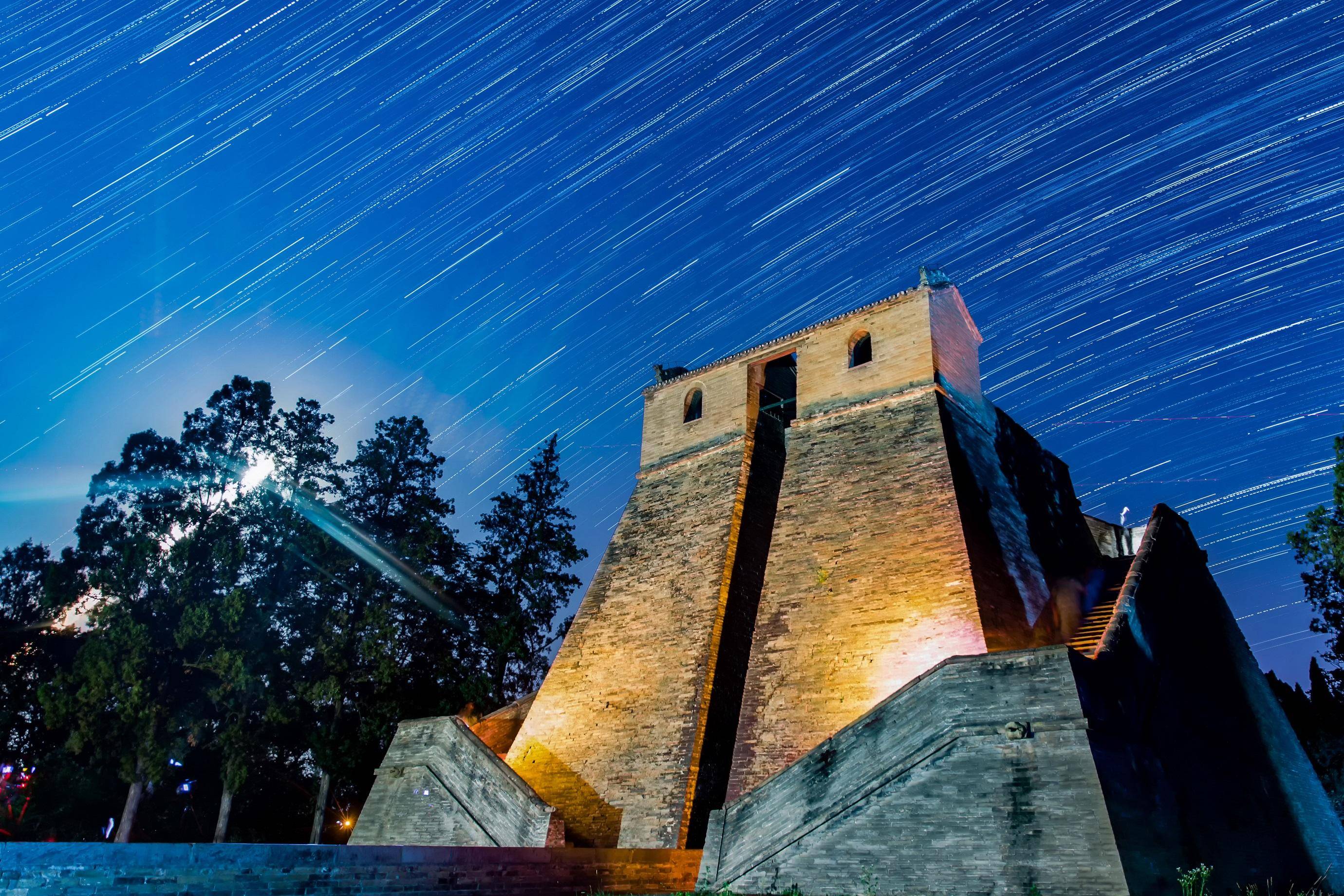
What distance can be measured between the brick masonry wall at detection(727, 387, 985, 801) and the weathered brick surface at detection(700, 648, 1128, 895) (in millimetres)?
1514

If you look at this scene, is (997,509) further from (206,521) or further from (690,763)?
(206,521)

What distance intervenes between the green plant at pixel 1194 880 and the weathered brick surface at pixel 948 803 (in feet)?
3.39

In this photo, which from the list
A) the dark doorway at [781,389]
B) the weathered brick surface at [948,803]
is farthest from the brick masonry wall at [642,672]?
the weathered brick surface at [948,803]

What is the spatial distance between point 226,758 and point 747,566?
1043 cm

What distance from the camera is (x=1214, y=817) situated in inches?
352

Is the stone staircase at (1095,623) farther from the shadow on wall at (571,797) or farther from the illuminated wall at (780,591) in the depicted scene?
the shadow on wall at (571,797)

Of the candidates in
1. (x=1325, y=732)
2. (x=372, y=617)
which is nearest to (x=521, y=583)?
(x=372, y=617)

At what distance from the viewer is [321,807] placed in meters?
17.3

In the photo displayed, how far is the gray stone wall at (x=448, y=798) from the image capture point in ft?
35.7

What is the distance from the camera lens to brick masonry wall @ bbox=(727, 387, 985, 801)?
1036cm

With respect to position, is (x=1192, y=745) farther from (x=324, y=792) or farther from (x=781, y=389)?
(x=324, y=792)

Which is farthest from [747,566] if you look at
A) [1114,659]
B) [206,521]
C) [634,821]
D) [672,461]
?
[206,521]

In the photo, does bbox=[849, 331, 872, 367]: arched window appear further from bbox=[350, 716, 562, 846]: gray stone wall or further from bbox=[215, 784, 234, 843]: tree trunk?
bbox=[215, 784, 234, 843]: tree trunk

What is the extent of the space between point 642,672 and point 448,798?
10.4 ft
